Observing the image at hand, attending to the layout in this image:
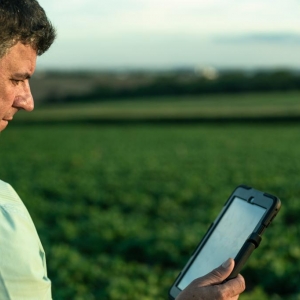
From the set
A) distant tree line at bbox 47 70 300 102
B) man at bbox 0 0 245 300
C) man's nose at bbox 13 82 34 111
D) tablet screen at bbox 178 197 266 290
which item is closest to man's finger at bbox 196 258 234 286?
man at bbox 0 0 245 300

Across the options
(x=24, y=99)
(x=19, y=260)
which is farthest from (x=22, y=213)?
(x=24, y=99)

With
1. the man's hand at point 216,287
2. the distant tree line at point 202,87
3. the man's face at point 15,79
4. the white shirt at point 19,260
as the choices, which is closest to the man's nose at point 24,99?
the man's face at point 15,79

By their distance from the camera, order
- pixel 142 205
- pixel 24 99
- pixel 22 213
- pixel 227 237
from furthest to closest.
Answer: pixel 142 205 → pixel 227 237 → pixel 24 99 → pixel 22 213

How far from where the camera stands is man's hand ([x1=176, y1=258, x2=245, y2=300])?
1.57m

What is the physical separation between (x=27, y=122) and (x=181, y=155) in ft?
77.1

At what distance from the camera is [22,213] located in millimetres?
1530

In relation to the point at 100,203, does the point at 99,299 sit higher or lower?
higher

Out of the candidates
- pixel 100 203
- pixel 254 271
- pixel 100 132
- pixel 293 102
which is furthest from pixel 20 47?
pixel 293 102

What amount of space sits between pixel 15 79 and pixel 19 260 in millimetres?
486

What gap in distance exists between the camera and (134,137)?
2981 cm

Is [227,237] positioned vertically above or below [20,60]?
below

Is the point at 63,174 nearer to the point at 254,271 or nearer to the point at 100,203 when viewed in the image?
the point at 100,203

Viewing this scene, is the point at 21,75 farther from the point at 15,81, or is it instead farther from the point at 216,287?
the point at 216,287

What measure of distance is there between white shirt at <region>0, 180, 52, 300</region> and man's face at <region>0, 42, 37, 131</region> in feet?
0.91
